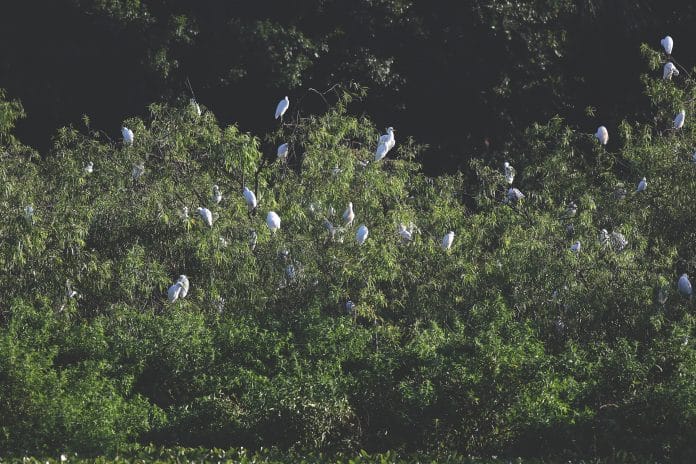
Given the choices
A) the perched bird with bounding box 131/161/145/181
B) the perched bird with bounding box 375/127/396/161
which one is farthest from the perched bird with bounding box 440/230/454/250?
the perched bird with bounding box 131/161/145/181

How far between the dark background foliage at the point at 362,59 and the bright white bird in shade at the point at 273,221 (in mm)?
5705

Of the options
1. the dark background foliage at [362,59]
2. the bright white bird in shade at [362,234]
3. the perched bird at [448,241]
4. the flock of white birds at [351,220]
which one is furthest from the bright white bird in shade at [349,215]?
the dark background foliage at [362,59]

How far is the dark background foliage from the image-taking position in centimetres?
1265

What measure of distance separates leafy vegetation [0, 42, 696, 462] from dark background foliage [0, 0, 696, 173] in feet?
14.5

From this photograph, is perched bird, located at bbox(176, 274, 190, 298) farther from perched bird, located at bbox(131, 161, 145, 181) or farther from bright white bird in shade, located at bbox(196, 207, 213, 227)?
perched bird, located at bbox(131, 161, 145, 181)

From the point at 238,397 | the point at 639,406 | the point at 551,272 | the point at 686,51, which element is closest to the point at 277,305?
the point at 238,397

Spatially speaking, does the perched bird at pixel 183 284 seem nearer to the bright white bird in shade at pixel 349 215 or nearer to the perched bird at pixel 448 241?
the bright white bird in shade at pixel 349 215

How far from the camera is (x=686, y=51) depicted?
1374cm

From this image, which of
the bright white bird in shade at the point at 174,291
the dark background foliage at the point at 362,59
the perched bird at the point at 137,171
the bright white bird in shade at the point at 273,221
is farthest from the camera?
the dark background foliage at the point at 362,59

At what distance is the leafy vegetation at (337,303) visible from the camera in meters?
5.72

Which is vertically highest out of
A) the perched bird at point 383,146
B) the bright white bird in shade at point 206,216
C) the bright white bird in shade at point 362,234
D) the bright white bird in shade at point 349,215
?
the perched bird at point 383,146

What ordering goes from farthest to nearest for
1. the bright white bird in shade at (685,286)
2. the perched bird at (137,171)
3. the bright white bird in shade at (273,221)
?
the perched bird at (137,171)
the bright white bird in shade at (273,221)
the bright white bird in shade at (685,286)

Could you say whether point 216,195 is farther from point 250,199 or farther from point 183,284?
point 183,284

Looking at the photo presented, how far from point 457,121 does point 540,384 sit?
8236 mm
